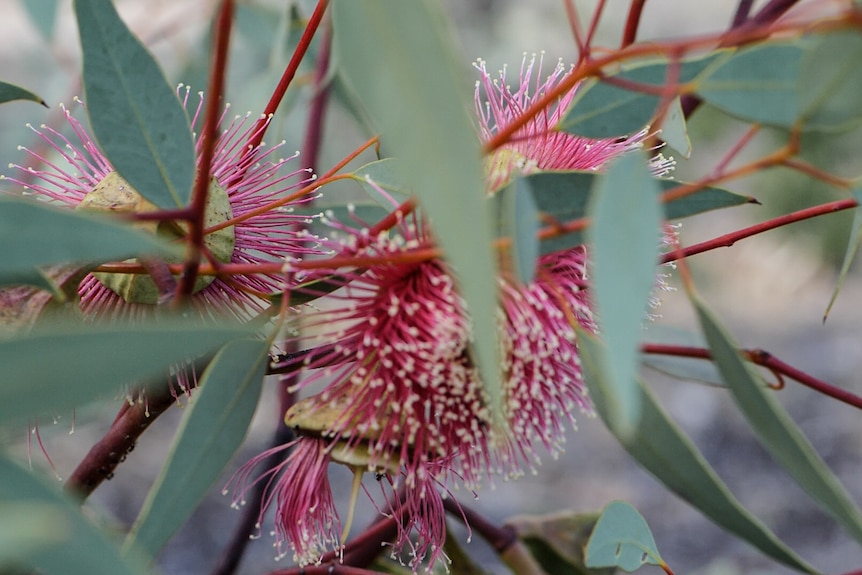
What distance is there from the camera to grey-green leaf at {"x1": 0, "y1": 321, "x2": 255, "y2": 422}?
0.22 m

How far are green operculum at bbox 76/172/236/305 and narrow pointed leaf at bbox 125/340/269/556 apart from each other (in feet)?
0.22

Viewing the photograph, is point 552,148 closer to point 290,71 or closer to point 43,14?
point 290,71

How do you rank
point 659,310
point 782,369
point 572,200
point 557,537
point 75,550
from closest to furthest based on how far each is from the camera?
1. point 75,550
2. point 572,200
3. point 782,369
4. point 557,537
5. point 659,310

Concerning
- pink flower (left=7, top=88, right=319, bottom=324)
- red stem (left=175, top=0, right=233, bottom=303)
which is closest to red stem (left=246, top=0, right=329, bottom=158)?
pink flower (left=7, top=88, right=319, bottom=324)

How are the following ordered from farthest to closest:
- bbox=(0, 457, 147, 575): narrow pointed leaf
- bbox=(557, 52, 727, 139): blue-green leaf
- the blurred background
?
the blurred background → bbox=(557, 52, 727, 139): blue-green leaf → bbox=(0, 457, 147, 575): narrow pointed leaf

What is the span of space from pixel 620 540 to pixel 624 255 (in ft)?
0.81

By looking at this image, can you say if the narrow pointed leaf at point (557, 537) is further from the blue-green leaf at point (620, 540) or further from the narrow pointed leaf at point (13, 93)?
the narrow pointed leaf at point (13, 93)

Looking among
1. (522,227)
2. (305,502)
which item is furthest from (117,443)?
(522,227)

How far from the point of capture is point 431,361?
1.18 feet

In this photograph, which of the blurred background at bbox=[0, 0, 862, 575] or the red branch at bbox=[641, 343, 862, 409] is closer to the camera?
the red branch at bbox=[641, 343, 862, 409]

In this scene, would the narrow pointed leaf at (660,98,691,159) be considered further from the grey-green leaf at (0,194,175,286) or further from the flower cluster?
the grey-green leaf at (0,194,175,286)

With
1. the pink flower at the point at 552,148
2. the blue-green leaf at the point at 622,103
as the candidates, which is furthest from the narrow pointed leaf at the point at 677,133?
the blue-green leaf at the point at 622,103

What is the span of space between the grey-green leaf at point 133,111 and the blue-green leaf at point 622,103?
146 millimetres

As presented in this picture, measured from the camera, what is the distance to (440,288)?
364 mm
